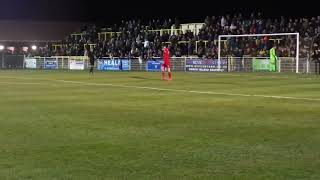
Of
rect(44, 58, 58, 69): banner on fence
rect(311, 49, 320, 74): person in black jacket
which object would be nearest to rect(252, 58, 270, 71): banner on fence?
rect(311, 49, 320, 74): person in black jacket

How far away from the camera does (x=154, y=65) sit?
170ft

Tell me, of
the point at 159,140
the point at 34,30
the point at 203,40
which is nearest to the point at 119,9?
the point at 34,30

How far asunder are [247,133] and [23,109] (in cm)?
706

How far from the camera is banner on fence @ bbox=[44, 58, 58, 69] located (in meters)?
60.2

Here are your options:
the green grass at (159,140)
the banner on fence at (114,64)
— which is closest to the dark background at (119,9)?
the banner on fence at (114,64)

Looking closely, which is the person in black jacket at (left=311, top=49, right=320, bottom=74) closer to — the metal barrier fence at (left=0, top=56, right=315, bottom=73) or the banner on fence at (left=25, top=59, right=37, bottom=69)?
the metal barrier fence at (left=0, top=56, right=315, bottom=73)

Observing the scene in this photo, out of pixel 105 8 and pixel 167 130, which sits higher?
pixel 105 8

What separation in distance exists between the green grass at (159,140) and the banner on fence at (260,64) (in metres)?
27.2

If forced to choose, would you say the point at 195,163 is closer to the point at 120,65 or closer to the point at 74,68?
the point at 120,65

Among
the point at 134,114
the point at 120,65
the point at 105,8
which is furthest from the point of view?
the point at 105,8

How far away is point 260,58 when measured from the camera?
45.8 meters

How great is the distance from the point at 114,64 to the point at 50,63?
8.82 metres

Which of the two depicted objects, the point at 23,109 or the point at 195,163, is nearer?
the point at 195,163

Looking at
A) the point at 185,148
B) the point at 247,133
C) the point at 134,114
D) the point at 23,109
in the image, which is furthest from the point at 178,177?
the point at 23,109
